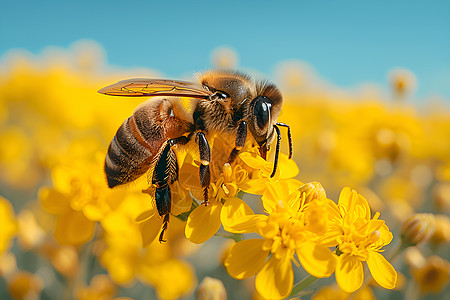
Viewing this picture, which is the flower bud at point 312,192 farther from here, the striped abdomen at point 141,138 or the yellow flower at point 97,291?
the yellow flower at point 97,291

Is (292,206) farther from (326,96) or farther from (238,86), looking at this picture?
(326,96)

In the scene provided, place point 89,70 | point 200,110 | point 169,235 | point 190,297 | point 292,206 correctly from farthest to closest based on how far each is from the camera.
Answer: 1. point 89,70
2. point 190,297
3. point 169,235
4. point 200,110
5. point 292,206

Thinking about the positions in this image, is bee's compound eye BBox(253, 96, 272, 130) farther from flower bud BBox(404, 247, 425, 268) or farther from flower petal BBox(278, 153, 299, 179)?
flower bud BBox(404, 247, 425, 268)

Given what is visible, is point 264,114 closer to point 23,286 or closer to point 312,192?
point 312,192

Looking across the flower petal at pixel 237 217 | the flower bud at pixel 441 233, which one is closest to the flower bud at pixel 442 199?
the flower bud at pixel 441 233

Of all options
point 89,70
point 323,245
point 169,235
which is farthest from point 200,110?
point 89,70

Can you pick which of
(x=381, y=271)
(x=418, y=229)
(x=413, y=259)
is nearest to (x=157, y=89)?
(x=381, y=271)

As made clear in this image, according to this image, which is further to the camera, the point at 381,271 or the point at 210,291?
the point at 210,291
